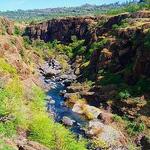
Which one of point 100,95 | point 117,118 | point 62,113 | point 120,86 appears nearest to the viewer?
point 117,118

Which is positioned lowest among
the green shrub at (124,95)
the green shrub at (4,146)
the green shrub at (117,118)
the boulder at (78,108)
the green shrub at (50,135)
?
the boulder at (78,108)

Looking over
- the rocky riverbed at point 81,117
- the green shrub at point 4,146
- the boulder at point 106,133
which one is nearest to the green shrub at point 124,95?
the rocky riverbed at point 81,117

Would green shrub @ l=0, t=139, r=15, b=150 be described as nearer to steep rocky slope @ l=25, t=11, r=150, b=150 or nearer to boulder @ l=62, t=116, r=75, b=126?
steep rocky slope @ l=25, t=11, r=150, b=150

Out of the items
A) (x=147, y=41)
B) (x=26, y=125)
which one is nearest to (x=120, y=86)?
(x=147, y=41)

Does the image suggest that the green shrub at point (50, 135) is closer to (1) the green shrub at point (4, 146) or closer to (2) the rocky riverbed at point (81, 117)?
(2) the rocky riverbed at point (81, 117)

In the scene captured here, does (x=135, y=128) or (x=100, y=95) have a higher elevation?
(x=135, y=128)

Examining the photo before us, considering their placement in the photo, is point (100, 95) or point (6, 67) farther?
point (6, 67)

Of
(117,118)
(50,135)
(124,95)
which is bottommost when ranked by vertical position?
(117,118)

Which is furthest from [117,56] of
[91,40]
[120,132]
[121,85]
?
[91,40]

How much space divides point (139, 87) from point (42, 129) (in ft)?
133

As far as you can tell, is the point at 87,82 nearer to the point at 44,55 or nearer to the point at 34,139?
the point at 34,139

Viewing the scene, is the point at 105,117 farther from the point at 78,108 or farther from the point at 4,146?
the point at 4,146

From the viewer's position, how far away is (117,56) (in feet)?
414

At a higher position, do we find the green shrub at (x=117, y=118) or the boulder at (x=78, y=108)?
the green shrub at (x=117, y=118)
